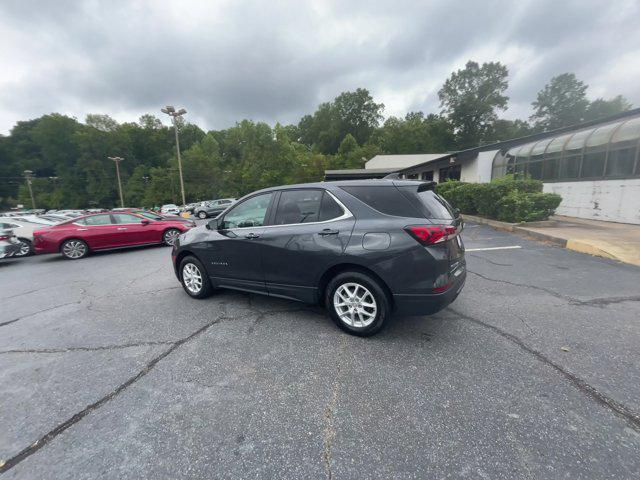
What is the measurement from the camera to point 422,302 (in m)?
2.80

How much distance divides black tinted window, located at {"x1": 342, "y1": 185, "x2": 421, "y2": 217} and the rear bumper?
0.85m

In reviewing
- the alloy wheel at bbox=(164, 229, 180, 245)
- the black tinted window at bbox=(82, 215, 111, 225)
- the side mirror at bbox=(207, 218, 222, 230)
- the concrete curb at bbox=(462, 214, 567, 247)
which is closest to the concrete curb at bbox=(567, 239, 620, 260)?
the concrete curb at bbox=(462, 214, 567, 247)

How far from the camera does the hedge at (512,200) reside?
9227 millimetres

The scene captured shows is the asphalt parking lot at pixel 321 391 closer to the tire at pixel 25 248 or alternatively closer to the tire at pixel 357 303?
the tire at pixel 357 303

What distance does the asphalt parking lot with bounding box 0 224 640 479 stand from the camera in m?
1.71

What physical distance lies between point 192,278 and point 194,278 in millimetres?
46

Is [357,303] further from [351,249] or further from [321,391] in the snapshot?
[321,391]

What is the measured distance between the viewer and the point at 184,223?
10016 millimetres

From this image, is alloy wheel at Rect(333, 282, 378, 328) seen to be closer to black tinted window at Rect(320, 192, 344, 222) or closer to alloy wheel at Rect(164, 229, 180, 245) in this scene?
black tinted window at Rect(320, 192, 344, 222)

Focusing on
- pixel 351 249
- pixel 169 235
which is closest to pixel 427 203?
pixel 351 249

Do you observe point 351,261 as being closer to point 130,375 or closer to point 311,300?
point 311,300

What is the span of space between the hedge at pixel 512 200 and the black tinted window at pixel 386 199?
8532mm

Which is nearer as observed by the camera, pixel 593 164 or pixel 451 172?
pixel 593 164

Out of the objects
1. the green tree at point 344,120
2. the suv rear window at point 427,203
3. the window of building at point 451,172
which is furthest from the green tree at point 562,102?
the suv rear window at point 427,203
